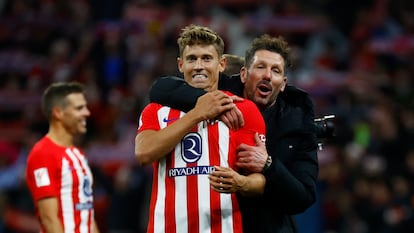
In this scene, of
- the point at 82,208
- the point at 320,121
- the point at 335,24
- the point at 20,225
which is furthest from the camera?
the point at 335,24

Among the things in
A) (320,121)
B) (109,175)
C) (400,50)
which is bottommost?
(320,121)

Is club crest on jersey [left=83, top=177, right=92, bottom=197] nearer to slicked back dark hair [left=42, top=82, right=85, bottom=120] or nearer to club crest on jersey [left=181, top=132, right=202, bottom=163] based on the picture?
slicked back dark hair [left=42, top=82, right=85, bottom=120]

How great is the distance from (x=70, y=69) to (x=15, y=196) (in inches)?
92.9

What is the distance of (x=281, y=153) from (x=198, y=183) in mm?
585

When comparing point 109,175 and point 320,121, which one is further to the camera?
point 109,175

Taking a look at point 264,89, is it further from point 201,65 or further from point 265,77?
point 201,65

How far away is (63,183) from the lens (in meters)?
6.39

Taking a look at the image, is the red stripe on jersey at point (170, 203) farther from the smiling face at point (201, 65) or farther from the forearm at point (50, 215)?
the forearm at point (50, 215)

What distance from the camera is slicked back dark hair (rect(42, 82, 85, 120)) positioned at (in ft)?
22.3

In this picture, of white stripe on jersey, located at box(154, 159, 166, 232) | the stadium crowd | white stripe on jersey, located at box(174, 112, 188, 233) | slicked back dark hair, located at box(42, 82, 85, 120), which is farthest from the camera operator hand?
the stadium crowd

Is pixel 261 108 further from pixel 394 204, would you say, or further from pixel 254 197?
pixel 394 204

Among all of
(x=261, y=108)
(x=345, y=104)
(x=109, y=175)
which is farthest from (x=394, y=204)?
(x=261, y=108)

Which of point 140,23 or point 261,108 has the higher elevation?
A: point 140,23

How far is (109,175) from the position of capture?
35.9 ft
